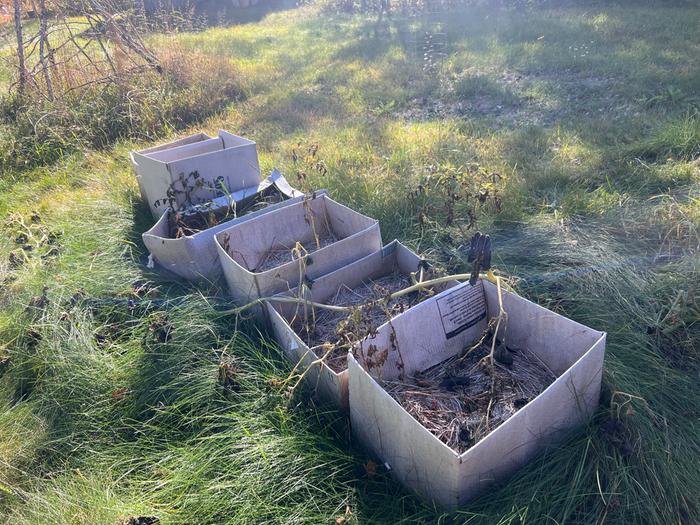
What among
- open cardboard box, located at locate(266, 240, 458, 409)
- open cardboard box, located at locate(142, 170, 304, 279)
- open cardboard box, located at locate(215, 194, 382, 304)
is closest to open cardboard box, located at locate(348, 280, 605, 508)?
open cardboard box, located at locate(266, 240, 458, 409)

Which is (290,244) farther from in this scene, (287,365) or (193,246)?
(287,365)

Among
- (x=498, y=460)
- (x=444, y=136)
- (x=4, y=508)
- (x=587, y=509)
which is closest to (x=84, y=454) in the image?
(x=4, y=508)

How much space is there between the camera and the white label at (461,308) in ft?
6.50

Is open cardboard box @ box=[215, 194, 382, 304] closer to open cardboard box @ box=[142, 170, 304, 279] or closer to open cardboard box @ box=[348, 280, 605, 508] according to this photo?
open cardboard box @ box=[142, 170, 304, 279]

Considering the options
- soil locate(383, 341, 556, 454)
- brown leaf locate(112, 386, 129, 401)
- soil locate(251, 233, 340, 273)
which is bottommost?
brown leaf locate(112, 386, 129, 401)

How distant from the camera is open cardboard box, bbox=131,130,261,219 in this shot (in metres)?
3.05

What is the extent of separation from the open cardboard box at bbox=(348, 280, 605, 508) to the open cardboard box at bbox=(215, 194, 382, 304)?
2.01 ft

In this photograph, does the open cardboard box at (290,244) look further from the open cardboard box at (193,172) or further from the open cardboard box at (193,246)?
the open cardboard box at (193,172)

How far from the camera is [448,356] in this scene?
2062 millimetres

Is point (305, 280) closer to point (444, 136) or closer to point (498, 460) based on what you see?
point (498, 460)

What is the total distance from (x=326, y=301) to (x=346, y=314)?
0.13 m

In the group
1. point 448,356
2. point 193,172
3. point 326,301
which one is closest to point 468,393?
point 448,356

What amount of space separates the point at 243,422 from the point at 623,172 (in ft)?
9.68

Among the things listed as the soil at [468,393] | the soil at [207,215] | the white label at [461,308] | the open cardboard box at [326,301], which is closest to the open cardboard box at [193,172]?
the soil at [207,215]
